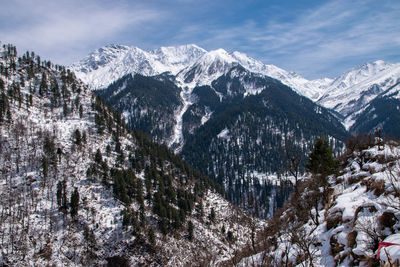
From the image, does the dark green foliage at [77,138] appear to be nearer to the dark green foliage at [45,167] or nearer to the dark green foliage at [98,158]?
the dark green foliage at [98,158]

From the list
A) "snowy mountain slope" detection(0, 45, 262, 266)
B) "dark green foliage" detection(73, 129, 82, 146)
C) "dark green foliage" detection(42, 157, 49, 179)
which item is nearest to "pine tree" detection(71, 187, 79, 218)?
"snowy mountain slope" detection(0, 45, 262, 266)

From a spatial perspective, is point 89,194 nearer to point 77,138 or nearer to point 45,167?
point 45,167

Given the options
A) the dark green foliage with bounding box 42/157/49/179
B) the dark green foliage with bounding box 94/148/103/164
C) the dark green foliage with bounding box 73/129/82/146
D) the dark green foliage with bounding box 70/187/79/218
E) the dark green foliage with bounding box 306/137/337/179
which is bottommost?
the dark green foliage with bounding box 70/187/79/218

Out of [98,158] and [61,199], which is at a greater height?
[98,158]

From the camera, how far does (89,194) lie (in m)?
107

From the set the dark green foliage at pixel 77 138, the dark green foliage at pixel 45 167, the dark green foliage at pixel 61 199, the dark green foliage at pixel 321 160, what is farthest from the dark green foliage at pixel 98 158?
the dark green foliage at pixel 321 160

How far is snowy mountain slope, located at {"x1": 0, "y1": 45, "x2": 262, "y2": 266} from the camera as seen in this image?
294 feet

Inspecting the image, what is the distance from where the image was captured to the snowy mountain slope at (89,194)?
294 feet

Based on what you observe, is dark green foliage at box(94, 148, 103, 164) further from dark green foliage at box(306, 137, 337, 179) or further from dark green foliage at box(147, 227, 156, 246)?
dark green foliage at box(306, 137, 337, 179)

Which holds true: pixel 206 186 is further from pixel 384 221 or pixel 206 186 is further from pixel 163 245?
pixel 384 221

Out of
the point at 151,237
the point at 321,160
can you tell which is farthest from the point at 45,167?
the point at 321,160

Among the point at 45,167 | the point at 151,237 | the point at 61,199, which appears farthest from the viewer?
the point at 45,167

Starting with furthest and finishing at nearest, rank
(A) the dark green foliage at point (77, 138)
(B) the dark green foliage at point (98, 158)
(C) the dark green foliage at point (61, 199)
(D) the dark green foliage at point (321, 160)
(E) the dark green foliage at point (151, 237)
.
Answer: (A) the dark green foliage at point (77, 138)
(B) the dark green foliage at point (98, 158)
(C) the dark green foliage at point (61, 199)
(E) the dark green foliage at point (151, 237)
(D) the dark green foliage at point (321, 160)

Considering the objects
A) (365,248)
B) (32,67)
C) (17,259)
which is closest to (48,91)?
(32,67)
